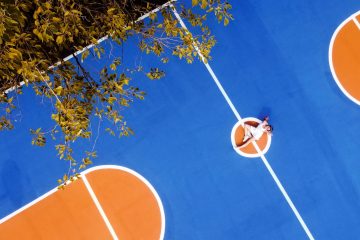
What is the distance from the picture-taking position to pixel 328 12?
8.68m

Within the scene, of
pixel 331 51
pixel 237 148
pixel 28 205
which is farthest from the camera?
pixel 331 51

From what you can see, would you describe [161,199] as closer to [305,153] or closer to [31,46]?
[305,153]

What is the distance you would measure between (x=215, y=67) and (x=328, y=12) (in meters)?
3.01

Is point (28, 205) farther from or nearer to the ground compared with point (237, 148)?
farther from the ground

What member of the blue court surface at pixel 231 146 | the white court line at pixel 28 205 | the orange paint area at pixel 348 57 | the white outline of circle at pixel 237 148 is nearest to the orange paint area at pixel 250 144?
the white outline of circle at pixel 237 148

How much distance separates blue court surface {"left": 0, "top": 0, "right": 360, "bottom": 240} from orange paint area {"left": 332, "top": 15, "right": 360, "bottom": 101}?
218 millimetres

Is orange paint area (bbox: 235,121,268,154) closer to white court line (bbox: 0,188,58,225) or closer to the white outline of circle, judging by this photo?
the white outline of circle

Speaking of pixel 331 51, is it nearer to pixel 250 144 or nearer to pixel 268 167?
pixel 250 144

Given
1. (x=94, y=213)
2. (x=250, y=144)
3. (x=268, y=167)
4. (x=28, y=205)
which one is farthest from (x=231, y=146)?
(x=28, y=205)

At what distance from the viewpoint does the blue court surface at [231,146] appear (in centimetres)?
823

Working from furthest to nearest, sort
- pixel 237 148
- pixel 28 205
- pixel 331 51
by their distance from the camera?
pixel 331 51 < pixel 237 148 < pixel 28 205

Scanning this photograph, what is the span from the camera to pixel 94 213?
8133mm

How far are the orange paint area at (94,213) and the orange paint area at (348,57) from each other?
5.23 metres

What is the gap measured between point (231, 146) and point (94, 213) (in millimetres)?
3416
